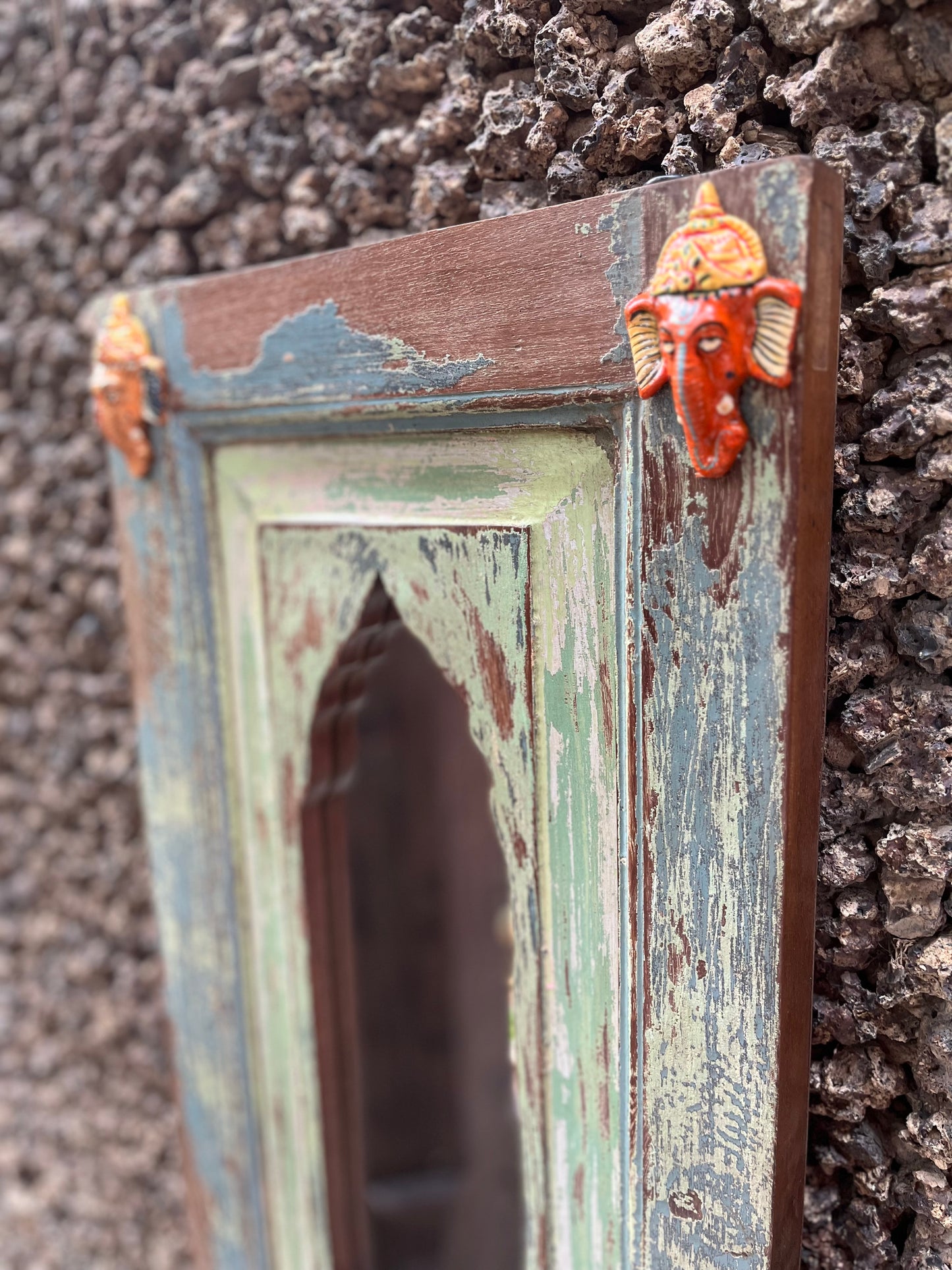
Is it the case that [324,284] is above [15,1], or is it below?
below

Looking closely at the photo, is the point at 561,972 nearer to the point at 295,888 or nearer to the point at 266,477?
the point at 295,888

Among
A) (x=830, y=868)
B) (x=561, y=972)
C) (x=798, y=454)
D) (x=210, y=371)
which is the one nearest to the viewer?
(x=798, y=454)

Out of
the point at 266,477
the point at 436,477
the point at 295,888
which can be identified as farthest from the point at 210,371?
the point at 295,888

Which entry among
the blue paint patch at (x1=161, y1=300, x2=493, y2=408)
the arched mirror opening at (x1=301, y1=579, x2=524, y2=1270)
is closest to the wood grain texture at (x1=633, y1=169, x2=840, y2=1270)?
the blue paint patch at (x1=161, y1=300, x2=493, y2=408)

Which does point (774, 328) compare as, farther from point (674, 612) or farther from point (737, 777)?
point (737, 777)

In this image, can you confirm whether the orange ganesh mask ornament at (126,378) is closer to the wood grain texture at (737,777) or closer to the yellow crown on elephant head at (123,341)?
the yellow crown on elephant head at (123,341)

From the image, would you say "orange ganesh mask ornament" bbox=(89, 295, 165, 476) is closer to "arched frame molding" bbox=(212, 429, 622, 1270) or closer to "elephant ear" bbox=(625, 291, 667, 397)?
"arched frame molding" bbox=(212, 429, 622, 1270)

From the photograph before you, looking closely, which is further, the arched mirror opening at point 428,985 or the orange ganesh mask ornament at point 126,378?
the arched mirror opening at point 428,985

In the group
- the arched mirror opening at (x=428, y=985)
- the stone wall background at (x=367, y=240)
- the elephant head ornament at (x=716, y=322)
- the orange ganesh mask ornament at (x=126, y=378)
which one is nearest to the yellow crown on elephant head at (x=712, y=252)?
the elephant head ornament at (x=716, y=322)
